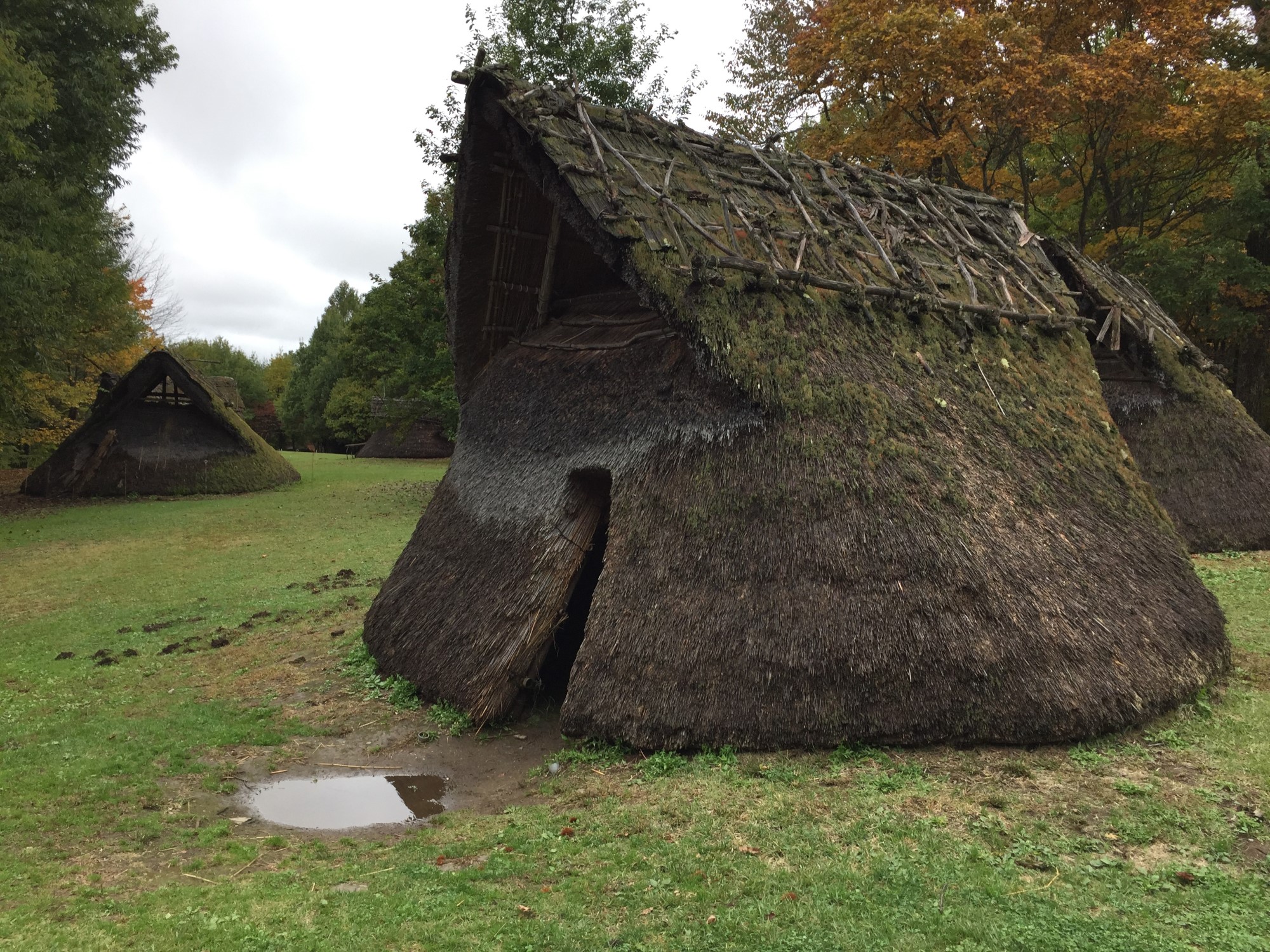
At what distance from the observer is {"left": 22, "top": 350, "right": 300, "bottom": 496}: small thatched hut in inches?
931

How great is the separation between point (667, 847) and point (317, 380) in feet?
168

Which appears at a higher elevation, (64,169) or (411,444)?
(64,169)

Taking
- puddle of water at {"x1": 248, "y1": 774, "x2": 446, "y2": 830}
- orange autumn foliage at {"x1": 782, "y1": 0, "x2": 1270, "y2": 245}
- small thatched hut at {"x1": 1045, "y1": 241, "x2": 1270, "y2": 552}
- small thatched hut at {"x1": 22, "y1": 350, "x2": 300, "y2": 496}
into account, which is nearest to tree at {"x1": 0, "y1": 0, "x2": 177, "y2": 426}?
small thatched hut at {"x1": 22, "y1": 350, "x2": 300, "y2": 496}

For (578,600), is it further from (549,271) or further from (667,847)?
(667,847)

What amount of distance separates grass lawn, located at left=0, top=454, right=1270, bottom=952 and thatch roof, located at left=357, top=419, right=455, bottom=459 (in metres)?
35.2

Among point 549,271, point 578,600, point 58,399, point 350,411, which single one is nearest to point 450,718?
point 578,600

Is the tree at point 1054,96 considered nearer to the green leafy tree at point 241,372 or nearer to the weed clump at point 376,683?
the weed clump at point 376,683

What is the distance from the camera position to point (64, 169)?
21.2 metres

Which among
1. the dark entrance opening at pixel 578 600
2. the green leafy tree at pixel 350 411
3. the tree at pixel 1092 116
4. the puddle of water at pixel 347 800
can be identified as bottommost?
the puddle of water at pixel 347 800

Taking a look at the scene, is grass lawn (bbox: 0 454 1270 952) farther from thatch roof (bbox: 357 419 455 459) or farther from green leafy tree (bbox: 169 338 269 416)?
green leafy tree (bbox: 169 338 269 416)

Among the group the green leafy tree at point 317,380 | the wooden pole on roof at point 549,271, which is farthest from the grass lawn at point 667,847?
the green leafy tree at point 317,380

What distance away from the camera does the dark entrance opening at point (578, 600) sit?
293 inches

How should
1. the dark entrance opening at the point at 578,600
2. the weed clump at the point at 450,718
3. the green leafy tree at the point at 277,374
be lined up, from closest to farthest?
the weed clump at the point at 450,718, the dark entrance opening at the point at 578,600, the green leafy tree at the point at 277,374

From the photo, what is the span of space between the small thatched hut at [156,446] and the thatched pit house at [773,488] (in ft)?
60.6
